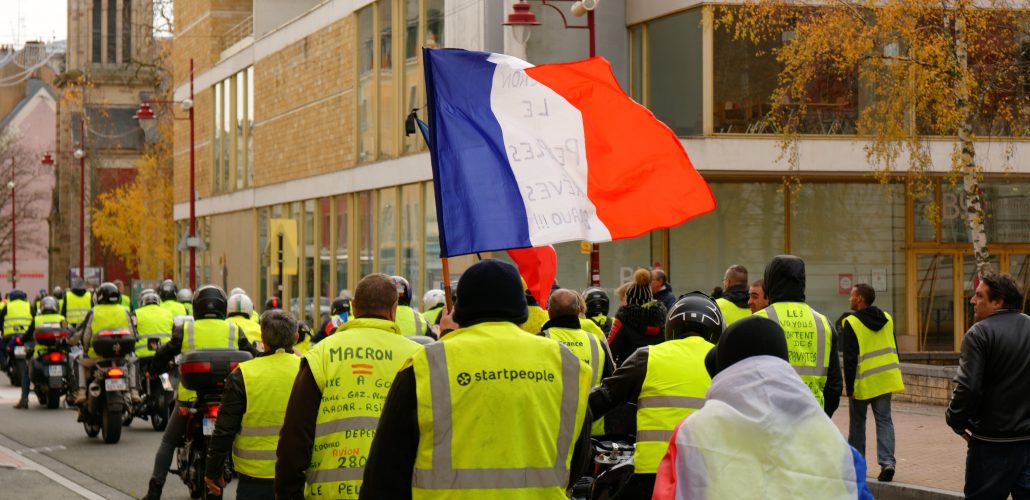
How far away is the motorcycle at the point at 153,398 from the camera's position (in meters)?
18.8

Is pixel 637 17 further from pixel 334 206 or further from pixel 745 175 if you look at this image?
pixel 334 206

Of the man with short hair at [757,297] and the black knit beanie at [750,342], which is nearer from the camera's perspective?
the black knit beanie at [750,342]

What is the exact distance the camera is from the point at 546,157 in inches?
364

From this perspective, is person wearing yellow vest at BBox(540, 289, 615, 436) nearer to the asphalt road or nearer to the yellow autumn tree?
the asphalt road

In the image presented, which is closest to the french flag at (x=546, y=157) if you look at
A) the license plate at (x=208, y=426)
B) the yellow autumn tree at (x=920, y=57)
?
the license plate at (x=208, y=426)

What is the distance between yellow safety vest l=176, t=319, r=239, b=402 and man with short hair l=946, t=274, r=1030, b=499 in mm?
6944

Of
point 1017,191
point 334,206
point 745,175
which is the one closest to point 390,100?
point 334,206

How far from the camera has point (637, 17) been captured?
104 feet

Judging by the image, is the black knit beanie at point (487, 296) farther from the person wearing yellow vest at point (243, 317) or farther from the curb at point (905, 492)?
the person wearing yellow vest at point (243, 317)

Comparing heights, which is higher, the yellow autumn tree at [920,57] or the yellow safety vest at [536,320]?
the yellow autumn tree at [920,57]

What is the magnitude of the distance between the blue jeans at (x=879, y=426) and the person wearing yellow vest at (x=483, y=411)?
8.44 meters

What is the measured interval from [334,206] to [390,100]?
472 cm

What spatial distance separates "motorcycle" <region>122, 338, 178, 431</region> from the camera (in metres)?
18.8

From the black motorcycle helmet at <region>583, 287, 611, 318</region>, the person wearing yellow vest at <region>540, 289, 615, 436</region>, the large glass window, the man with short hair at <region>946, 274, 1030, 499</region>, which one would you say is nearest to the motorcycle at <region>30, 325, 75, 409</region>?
the black motorcycle helmet at <region>583, 287, 611, 318</region>
